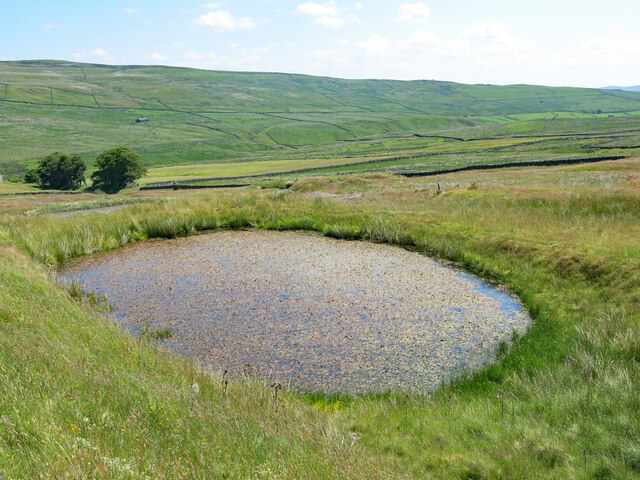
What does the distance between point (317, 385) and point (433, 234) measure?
1177cm

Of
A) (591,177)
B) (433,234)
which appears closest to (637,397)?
(433,234)

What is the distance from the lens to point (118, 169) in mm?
63719

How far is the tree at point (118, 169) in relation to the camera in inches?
2499

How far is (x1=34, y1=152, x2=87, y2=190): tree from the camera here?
228 ft

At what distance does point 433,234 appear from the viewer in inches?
743

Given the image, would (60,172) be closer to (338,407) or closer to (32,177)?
(32,177)

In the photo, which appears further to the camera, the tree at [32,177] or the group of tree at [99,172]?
the tree at [32,177]

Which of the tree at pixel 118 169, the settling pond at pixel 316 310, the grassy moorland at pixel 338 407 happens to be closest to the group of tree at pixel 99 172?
the tree at pixel 118 169

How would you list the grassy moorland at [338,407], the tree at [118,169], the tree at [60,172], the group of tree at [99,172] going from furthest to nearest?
1. the tree at [60,172]
2. the group of tree at [99,172]
3. the tree at [118,169]
4. the grassy moorland at [338,407]

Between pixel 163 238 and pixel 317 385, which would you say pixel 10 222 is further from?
pixel 317 385

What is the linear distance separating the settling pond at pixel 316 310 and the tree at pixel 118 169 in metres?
49.1

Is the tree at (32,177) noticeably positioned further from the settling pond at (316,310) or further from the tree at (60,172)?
the settling pond at (316,310)

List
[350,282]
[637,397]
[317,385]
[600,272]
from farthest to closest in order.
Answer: [350,282] < [600,272] < [317,385] < [637,397]

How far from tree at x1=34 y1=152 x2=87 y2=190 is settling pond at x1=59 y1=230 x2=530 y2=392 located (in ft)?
197
